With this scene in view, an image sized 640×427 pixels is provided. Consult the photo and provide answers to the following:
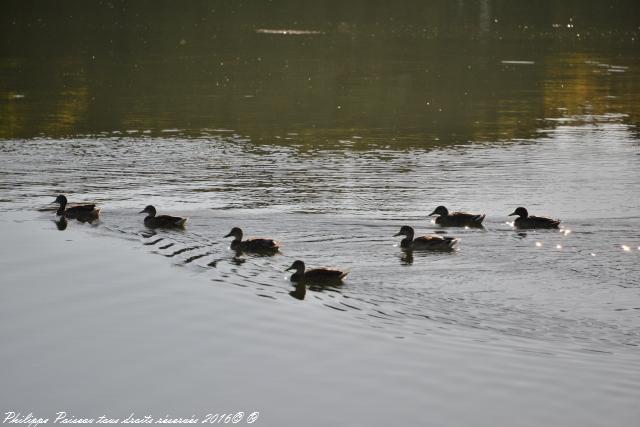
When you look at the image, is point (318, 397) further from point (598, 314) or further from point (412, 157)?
point (412, 157)

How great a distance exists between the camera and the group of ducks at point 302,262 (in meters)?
18.4

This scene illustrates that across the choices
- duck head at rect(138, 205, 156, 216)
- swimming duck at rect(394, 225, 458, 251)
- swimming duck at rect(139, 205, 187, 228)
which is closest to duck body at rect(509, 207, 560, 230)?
swimming duck at rect(394, 225, 458, 251)

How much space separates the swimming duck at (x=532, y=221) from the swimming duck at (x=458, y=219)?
2.27ft

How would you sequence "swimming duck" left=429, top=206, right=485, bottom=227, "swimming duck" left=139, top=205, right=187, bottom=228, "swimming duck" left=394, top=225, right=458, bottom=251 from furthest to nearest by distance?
"swimming duck" left=139, top=205, right=187, bottom=228 → "swimming duck" left=429, top=206, right=485, bottom=227 → "swimming duck" left=394, top=225, right=458, bottom=251

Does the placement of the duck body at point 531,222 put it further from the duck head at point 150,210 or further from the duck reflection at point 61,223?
the duck reflection at point 61,223

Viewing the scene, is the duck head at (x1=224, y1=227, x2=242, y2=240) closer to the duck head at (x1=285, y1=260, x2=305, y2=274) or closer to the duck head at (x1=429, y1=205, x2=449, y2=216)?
the duck head at (x1=285, y1=260, x2=305, y2=274)

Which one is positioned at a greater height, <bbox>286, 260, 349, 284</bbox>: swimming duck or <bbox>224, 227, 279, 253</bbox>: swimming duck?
<bbox>224, 227, 279, 253</bbox>: swimming duck

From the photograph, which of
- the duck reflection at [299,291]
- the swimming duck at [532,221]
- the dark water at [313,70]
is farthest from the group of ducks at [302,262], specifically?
the dark water at [313,70]

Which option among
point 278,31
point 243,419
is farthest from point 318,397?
point 278,31

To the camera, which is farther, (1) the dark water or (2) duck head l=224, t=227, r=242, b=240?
(1) the dark water

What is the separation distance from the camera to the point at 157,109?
40.9 m

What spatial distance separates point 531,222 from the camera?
21.5 metres

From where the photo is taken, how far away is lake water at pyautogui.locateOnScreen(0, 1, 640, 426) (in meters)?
13.9

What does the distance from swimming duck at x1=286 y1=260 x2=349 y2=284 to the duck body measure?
4711 millimetres
